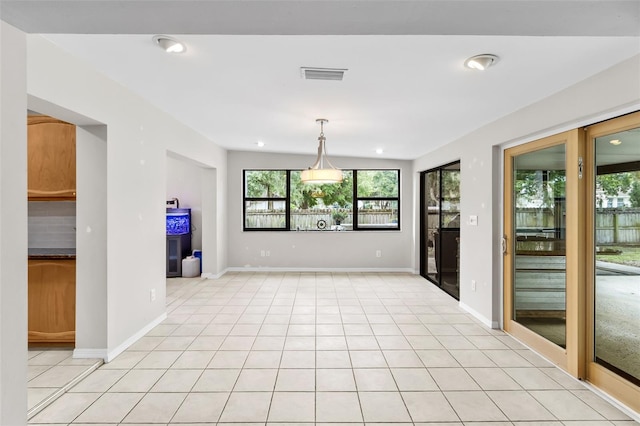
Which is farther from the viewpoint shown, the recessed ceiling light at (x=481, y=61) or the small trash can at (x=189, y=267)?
the small trash can at (x=189, y=267)

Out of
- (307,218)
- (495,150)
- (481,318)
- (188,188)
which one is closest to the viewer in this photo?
(495,150)

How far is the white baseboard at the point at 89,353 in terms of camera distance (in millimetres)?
2951

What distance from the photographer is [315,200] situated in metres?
7.11

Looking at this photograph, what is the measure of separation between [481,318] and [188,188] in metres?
5.62

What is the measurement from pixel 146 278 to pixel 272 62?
8.42 ft

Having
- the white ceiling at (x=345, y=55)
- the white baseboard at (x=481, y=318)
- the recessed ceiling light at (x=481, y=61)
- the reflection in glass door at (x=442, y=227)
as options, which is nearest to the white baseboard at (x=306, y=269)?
the reflection in glass door at (x=442, y=227)

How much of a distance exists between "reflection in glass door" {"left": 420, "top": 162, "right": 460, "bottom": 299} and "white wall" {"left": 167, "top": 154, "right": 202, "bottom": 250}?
14.5 ft

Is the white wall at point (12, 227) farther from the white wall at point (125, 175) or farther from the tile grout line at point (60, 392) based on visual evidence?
the tile grout line at point (60, 392)

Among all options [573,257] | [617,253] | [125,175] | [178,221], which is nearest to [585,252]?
[573,257]

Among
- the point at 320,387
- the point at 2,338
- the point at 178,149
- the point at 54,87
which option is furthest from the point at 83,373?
the point at 178,149

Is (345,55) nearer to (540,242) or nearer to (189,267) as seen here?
(540,242)

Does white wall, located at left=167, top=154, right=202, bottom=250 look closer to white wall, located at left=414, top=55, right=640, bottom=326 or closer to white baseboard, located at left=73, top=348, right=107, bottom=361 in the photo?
white baseboard, located at left=73, top=348, right=107, bottom=361

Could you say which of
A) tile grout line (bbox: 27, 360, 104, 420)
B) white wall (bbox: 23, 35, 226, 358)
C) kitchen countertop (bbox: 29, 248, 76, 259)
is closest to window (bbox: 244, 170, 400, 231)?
white wall (bbox: 23, 35, 226, 358)

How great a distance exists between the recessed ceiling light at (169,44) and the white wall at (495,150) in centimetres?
284
